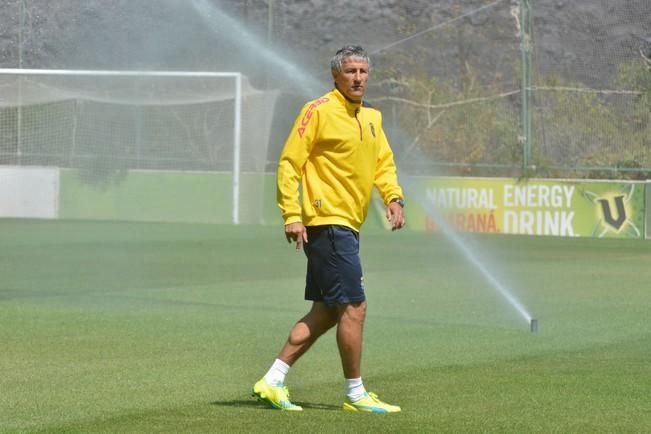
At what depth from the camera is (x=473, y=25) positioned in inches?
1252

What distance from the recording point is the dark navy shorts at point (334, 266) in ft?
25.2

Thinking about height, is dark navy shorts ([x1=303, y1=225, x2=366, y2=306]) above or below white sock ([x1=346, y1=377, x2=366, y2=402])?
above

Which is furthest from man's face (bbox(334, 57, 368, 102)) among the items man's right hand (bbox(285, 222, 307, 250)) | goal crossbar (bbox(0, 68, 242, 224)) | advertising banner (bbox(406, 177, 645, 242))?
goal crossbar (bbox(0, 68, 242, 224))

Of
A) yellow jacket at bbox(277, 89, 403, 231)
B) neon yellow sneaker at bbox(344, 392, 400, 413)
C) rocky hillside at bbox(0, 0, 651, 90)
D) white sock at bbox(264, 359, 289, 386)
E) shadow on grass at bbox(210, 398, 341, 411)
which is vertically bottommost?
shadow on grass at bbox(210, 398, 341, 411)

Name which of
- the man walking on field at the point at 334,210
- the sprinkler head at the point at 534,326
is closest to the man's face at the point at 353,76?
the man walking on field at the point at 334,210

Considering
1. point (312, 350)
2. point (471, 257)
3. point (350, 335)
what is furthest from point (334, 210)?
point (471, 257)

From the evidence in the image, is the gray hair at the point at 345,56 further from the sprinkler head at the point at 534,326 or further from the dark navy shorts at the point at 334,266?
the sprinkler head at the point at 534,326

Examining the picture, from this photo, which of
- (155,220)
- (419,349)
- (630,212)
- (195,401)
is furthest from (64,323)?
(155,220)

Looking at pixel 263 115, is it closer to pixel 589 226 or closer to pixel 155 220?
pixel 155 220

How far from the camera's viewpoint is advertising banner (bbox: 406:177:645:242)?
25.6 m

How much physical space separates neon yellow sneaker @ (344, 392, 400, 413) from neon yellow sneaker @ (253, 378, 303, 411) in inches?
10.3

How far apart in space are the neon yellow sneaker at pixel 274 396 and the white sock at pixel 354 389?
0.87 feet

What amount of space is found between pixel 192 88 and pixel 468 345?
22.5 meters

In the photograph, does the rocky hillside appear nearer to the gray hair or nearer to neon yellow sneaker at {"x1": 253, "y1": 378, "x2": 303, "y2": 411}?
the gray hair
